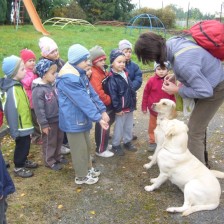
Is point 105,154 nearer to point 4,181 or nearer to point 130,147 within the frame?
point 130,147

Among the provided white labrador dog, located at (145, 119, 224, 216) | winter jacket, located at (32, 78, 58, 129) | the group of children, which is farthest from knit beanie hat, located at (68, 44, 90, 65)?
white labrador dog, located at (145, 119, 224, 216)

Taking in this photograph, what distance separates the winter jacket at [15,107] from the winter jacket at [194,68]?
1.88m

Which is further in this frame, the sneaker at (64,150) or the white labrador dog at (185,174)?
the sneaker at (64,150)

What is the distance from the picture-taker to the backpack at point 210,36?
10.9 ft

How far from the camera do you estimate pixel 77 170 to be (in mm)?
4105

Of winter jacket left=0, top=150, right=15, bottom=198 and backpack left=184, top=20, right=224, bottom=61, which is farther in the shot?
backpack left=184, top=20, right=224, bottom=61

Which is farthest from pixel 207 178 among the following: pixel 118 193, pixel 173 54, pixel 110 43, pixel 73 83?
pixel 110 43

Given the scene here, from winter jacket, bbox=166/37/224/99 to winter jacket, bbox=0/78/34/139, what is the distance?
1879mm

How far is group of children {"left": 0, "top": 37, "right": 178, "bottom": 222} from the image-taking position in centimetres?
384

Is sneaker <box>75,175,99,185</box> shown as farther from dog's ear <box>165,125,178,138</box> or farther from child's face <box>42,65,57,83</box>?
child's face <box>42,65,57,83</box>

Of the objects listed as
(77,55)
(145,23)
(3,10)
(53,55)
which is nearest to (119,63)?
(77,55)

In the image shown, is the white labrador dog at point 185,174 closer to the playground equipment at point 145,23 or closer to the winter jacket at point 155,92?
the winter jacket at point 155,92

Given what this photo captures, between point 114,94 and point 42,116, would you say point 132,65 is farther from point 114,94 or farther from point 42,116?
point 42,116

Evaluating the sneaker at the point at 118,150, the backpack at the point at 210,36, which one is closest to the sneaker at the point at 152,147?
the sneaker at the point at 118,150
